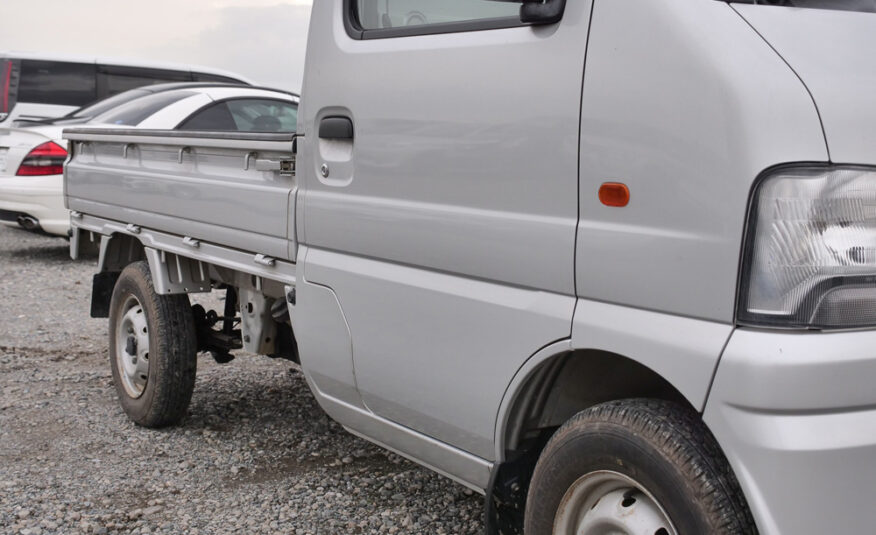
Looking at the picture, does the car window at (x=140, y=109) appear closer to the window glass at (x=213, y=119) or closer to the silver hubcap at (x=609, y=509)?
the window glass at (x=213, y=119)

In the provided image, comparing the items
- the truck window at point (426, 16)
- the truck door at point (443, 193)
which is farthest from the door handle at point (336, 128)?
the truck window at point (426, 16)

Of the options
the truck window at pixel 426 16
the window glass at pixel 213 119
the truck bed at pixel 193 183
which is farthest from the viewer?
the window glass at pixel 213 119

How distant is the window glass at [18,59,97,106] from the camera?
522 inches

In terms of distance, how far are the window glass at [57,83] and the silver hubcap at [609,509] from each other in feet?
41.7

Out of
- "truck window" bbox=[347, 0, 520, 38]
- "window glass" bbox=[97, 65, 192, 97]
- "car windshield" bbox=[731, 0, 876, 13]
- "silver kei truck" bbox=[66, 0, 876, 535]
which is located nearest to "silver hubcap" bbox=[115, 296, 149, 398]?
"silver kei truck" bbox=[66, 0, 876, 535]

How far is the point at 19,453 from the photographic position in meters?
4.33

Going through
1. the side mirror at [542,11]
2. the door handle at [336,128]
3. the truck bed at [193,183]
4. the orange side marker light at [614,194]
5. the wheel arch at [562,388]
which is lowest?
the wheel arch at [562,388]

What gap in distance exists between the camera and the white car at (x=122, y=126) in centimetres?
845

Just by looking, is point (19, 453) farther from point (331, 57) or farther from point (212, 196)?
point (331, 57)

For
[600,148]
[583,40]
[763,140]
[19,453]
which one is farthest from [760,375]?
[19,453]

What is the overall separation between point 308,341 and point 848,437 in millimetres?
1874

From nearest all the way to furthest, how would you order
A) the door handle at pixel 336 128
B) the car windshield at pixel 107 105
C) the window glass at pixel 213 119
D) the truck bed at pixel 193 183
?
the door handle at pixel 336 128, the truck bed at pixel 193 183, the window glass at pixel 213 119, the car windshield at pixel 107 105

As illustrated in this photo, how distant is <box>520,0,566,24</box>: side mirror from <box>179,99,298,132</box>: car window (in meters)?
6.20

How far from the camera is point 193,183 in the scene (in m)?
4.02
